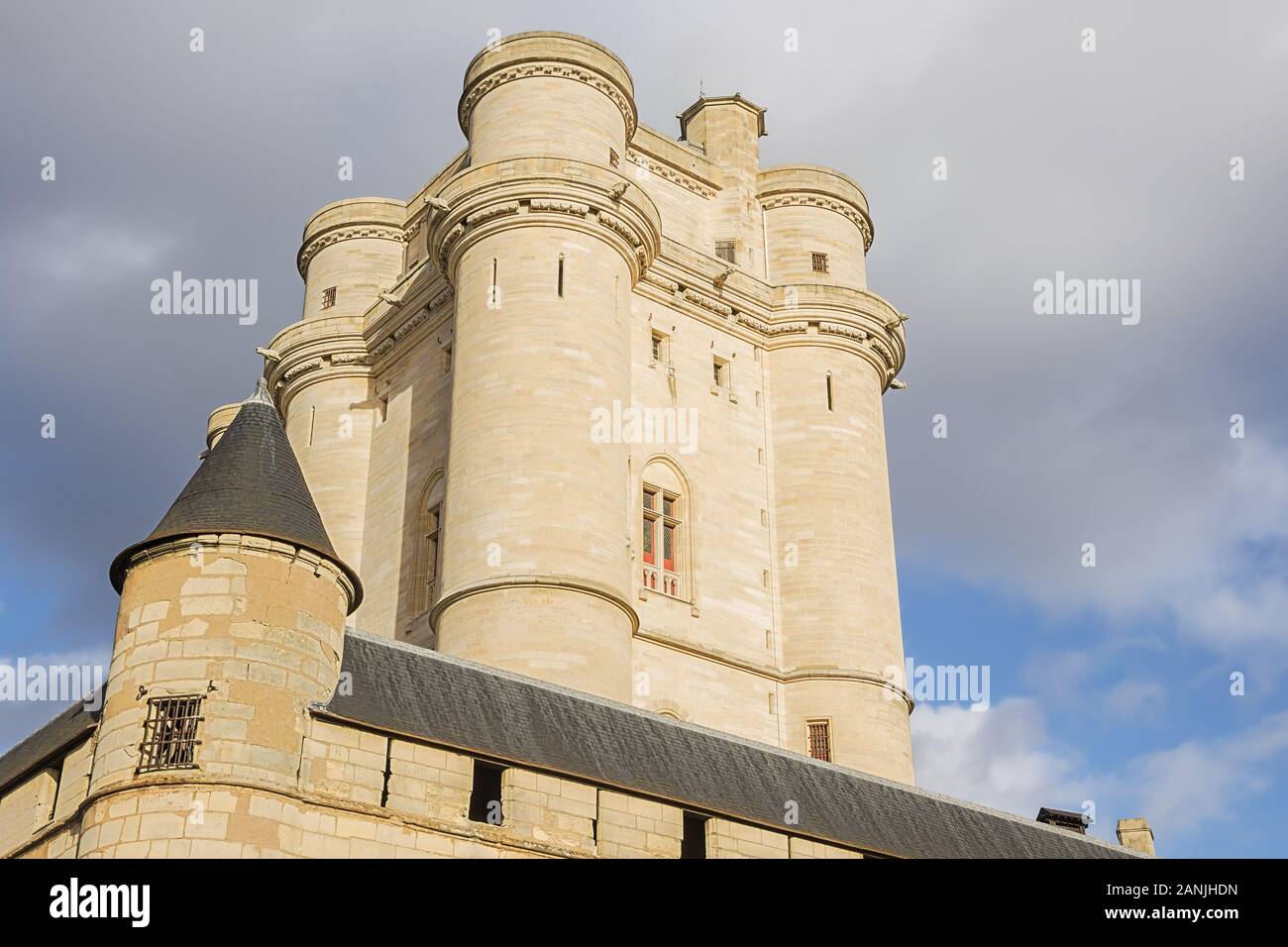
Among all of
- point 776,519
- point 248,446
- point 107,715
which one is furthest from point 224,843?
point 776,519

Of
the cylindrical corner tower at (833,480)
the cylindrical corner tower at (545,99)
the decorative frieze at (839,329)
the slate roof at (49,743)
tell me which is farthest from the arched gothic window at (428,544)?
the slate roof at (49,743)

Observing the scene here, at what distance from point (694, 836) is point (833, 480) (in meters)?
16.2

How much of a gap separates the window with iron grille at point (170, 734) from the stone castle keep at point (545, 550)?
0.12 ft

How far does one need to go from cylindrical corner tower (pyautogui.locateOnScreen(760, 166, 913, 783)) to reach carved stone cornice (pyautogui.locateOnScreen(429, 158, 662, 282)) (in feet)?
19.5

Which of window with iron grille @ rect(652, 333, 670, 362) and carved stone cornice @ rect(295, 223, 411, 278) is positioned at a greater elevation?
carved stone cornice @ rect(295, 223, 411, 278)

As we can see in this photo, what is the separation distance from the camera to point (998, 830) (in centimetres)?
2578

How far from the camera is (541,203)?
32812 millimetres

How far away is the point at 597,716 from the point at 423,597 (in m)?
12.8

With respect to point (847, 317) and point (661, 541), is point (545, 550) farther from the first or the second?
point (847, 317)

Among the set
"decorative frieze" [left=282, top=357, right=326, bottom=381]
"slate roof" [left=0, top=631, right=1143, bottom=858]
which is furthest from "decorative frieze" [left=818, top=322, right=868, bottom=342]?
"slate roof" [left=0, top=631, right=1143, bottom=858]

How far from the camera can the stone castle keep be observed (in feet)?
59.1

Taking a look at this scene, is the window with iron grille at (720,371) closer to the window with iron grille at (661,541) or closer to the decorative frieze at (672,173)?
the window with iron grille at (661,541)

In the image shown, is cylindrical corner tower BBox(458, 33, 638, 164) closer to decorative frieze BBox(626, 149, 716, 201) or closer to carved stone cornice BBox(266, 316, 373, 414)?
decorative frieze BBox(626, 149, 716, 201)

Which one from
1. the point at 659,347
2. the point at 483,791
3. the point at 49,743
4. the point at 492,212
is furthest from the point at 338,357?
the point at 483,791
